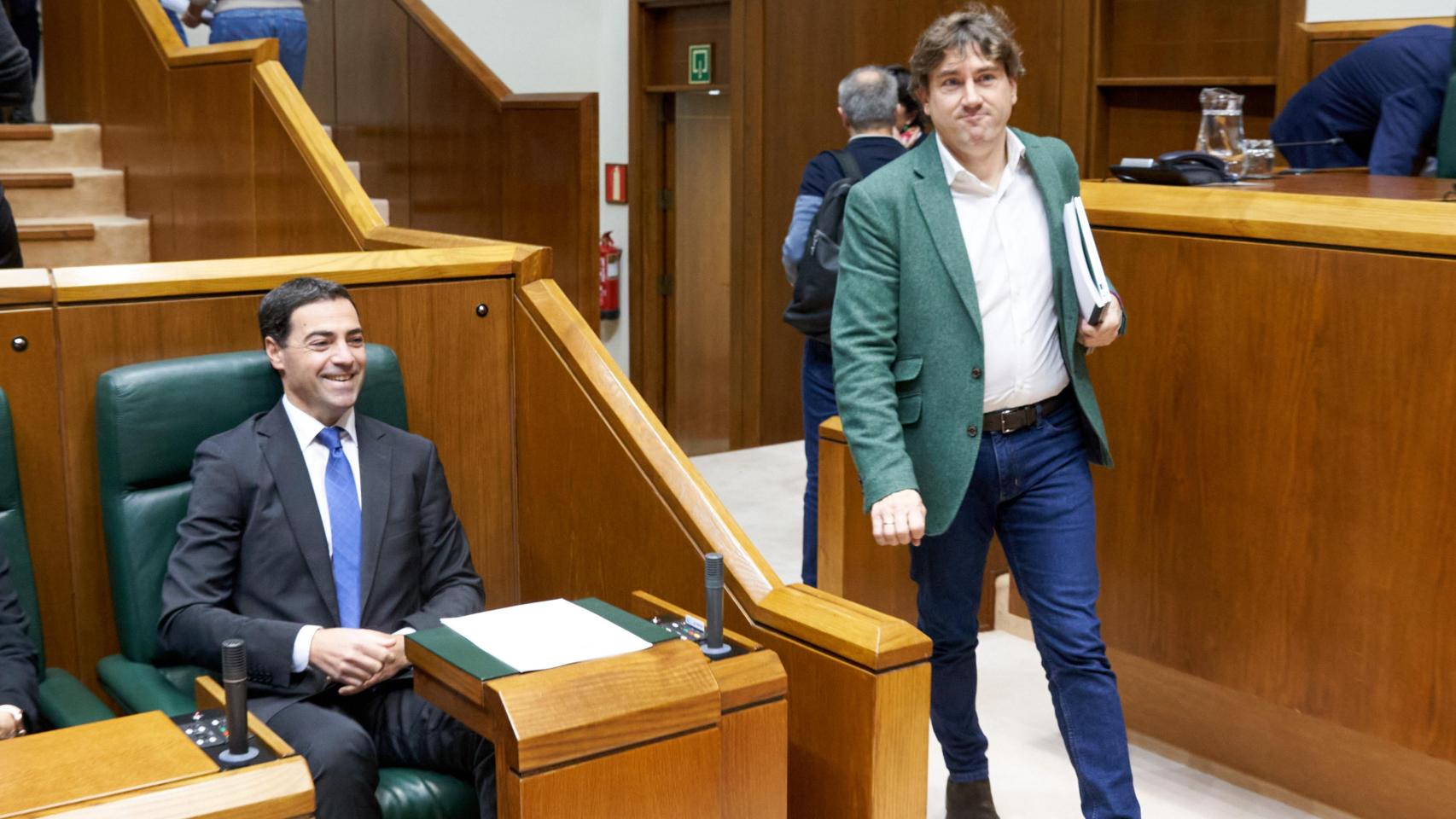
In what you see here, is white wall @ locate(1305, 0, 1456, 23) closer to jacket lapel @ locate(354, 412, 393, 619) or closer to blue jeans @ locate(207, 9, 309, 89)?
blue jeans @ locate(207, 9, 309, 89)

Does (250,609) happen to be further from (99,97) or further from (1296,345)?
(99,97)

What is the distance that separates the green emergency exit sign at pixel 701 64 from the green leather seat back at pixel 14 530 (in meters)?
5.94

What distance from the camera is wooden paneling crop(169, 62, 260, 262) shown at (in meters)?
4.46

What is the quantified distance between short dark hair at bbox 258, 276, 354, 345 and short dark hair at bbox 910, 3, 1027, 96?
3.28ft

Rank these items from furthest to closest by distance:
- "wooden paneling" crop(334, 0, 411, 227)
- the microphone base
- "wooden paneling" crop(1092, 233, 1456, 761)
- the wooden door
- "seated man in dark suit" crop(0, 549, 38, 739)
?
the wooden door, "wooden paneling" crop(334, 0, 411, 227), "wooden paneling" crop(1092, 233, 1456, 761), "seated man in dark suit" crop(0, 549, 38, 739), the microphone base

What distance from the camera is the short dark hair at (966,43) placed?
2.38 m

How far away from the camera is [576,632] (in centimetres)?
207

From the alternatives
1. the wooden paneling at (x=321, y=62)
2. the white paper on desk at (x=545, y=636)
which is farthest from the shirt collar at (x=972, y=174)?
the wooden paneling at (x=321, y=62)

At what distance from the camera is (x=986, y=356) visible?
2.44 meters

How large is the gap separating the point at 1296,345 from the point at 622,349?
6.04 meters

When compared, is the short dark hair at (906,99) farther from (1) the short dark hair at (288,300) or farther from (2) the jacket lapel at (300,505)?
(2) the jacket lapel at (300,505)

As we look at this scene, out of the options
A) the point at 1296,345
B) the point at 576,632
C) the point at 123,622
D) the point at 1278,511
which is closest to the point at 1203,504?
the point at 1278,511

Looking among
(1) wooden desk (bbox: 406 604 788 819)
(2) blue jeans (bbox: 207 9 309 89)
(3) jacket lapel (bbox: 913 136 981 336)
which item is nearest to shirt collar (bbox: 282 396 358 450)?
(1) wooden desk (bbox: 406 604 788 819)

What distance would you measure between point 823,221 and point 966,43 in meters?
1.26
